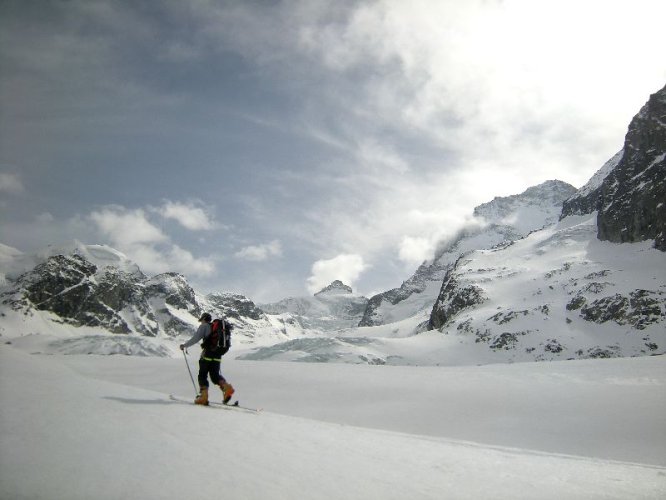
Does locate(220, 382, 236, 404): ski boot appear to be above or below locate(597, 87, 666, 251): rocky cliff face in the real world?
below

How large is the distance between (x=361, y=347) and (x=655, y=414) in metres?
72.7

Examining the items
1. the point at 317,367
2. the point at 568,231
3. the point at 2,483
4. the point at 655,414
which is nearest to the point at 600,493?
the point at 2,483

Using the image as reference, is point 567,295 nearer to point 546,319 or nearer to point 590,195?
point 546,319

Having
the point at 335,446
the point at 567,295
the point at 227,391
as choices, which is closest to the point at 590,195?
the point at 567,295

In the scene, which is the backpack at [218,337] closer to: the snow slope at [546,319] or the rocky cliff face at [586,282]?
the snow slope at [546,319]

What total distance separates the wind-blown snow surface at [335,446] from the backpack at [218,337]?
1901 millimetres

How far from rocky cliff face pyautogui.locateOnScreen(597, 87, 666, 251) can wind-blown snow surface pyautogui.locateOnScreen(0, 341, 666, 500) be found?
102280mm

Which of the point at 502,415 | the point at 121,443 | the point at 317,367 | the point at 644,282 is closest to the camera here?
the point at 121,443

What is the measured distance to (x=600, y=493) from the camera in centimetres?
431

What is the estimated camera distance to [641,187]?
10575cm

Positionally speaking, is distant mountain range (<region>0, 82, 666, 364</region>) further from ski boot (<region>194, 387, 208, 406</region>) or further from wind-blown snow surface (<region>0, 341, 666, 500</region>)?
wind-blown snow surface (<region>0, 341, 666, 500</region>)

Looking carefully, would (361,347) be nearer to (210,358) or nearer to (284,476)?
(210,358)

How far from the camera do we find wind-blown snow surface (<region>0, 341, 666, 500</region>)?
3479 millimetres

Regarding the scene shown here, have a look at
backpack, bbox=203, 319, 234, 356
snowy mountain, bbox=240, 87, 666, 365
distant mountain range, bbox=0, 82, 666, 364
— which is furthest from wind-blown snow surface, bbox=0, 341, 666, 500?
snowy mountain, bbox=240, 87, 666, 365
